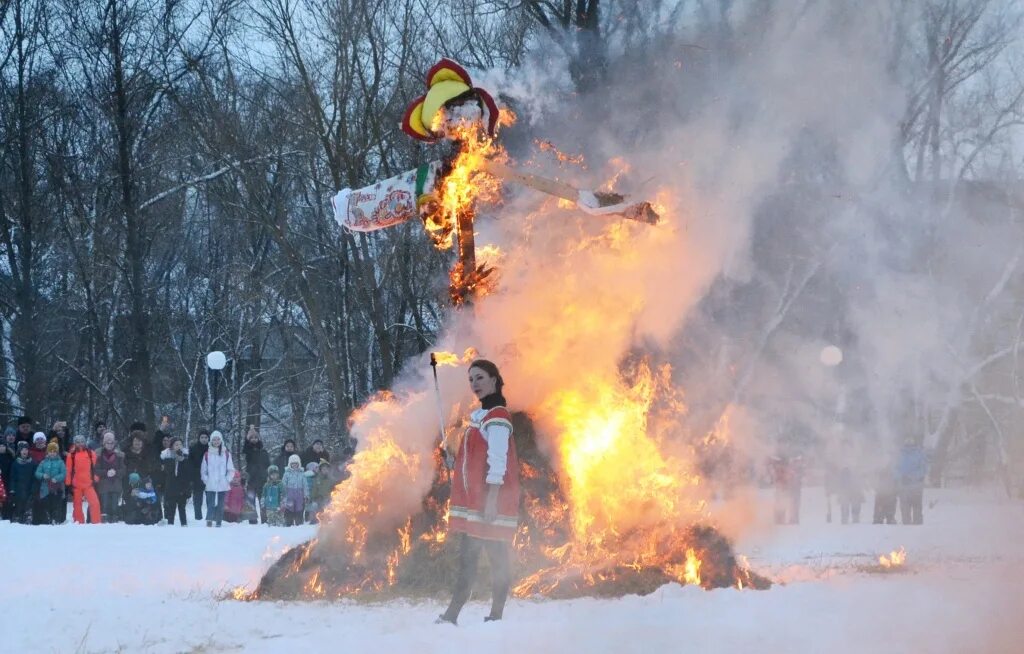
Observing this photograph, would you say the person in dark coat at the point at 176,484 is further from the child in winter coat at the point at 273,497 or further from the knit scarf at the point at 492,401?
the knit scarf at the point at 492,401

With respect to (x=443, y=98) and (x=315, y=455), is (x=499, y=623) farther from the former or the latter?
(x=315, y=455)

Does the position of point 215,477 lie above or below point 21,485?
above

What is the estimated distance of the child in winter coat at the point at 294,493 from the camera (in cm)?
1873

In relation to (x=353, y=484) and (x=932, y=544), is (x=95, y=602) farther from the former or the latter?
(x=932, y=544)

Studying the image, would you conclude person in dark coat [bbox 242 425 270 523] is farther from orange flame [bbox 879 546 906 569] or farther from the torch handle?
orange flame [bbox 879 546 906 569]

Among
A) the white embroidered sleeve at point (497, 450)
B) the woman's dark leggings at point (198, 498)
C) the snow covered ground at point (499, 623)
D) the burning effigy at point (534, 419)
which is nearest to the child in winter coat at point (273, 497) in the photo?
the woman's dark leggings at point (198, 498)

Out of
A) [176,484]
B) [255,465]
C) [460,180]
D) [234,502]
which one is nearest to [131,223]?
→ [255,465]

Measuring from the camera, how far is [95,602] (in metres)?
9.30

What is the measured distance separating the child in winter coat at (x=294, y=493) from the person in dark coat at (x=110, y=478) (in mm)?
2538

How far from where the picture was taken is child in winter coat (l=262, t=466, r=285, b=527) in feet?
63.3

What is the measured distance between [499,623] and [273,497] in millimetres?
11812

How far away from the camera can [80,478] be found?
693 inches

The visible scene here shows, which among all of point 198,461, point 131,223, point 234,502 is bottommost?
point 234,502

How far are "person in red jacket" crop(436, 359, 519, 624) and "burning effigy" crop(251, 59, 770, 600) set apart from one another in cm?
123
